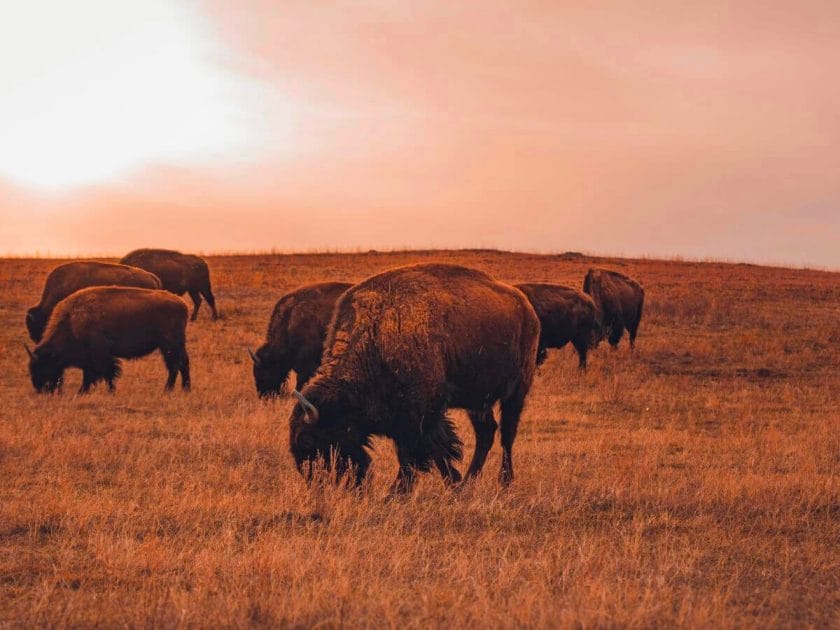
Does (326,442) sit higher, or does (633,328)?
(633,328)

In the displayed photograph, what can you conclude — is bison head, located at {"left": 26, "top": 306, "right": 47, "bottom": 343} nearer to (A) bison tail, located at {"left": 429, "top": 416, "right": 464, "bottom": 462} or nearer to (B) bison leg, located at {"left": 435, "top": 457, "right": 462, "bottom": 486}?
(B) bison leg, located at {"left": 435, "top": 457, "right": 462, "bottom": 486}

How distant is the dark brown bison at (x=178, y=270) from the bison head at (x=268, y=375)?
486 inches

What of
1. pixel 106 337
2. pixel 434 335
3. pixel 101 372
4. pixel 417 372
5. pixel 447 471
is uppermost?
pixel 434 335

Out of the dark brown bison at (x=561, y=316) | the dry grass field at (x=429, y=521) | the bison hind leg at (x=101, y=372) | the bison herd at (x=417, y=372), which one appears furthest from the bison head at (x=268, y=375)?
the dark brown bison at (x=561, y=316)

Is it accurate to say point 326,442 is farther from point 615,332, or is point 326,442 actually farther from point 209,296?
Answer: point 209,296

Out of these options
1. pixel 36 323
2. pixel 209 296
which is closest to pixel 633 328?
pixel 209 296

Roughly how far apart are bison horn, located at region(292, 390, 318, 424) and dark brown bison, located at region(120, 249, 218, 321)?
19303mm

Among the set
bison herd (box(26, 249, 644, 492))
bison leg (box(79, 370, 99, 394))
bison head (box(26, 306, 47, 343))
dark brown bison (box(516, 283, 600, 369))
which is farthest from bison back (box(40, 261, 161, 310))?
bison herd (box(26, 249, 644, 492))

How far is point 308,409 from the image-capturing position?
282 inches

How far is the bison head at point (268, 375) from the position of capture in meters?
→ 13.9

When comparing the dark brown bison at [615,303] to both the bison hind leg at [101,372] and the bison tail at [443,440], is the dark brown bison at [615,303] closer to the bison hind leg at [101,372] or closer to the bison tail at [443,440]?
the bison hind leg at [101,372]

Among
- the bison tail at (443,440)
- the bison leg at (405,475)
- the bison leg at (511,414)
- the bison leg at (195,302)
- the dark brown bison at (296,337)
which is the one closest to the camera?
the bison leg at (405,475)

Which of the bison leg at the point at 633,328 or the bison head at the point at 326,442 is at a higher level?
the bison leg at the point at 633,328

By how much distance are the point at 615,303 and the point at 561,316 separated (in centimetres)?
433
